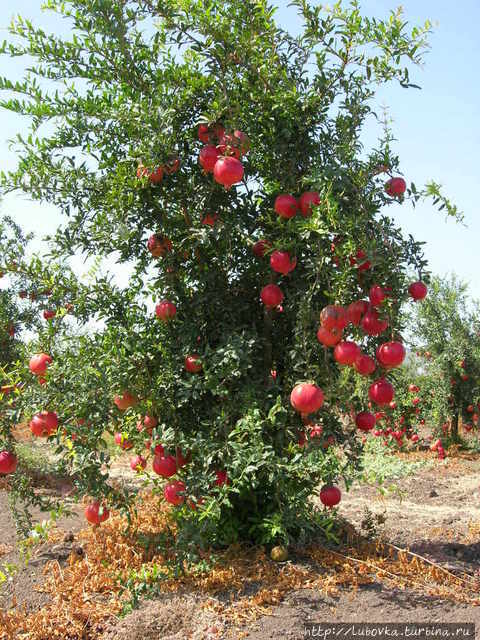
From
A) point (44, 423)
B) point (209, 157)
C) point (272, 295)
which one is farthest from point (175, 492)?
point (209, 157)

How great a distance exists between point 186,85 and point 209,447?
234 cm

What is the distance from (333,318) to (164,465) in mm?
1419

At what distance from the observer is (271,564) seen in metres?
3.43

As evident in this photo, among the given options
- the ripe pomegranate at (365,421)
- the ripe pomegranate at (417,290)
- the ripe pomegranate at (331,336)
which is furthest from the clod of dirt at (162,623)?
the ripe pomegranate at (417,290)

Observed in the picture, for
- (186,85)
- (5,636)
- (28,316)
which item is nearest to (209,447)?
(5,636)

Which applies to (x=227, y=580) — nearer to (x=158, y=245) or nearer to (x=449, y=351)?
(x=158, y=245)

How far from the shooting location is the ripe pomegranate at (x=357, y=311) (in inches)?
117

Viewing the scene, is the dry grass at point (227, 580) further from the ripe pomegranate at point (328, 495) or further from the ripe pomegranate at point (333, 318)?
the ripe pomegranate at point (333, 318)

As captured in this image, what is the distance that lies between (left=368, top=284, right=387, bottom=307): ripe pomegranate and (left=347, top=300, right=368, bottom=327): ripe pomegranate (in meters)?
0.06

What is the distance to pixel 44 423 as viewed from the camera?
3.31 meters

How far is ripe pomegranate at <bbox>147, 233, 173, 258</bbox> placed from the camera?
360cm

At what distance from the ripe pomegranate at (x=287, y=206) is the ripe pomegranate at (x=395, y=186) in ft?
1.88

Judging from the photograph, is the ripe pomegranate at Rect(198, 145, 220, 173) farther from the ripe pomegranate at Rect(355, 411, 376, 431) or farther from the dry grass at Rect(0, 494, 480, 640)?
the dry grass at Rect(0, 494, 480, 640)

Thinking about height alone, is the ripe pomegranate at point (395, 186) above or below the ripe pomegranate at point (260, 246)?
above
